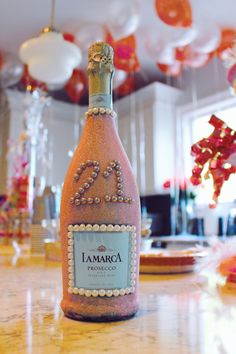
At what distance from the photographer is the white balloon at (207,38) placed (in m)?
2.62

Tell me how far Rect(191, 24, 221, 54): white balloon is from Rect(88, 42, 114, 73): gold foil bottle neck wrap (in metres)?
2.32

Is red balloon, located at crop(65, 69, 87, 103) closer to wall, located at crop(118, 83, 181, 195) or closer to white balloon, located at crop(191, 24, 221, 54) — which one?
wall, located at crop(118, 83, 181, 195)

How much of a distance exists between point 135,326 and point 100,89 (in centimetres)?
28

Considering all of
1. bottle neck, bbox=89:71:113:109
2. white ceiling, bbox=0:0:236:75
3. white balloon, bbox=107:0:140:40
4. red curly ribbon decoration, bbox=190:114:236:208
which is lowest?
red curly ribbon decoration, bbox=190:114:236:208

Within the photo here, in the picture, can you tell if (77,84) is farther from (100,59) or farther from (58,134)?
(100,59)

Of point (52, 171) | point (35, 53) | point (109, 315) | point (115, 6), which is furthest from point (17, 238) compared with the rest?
point (52, 171)

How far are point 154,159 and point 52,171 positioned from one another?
1346 millimetres

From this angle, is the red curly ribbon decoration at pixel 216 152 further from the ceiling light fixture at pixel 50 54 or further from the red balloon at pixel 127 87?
the red balloon at pixel 127 87

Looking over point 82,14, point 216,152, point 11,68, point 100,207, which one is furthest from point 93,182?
point 11,68

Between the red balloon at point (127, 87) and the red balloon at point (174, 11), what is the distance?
64.1 inches

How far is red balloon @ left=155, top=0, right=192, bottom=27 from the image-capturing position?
2232mm

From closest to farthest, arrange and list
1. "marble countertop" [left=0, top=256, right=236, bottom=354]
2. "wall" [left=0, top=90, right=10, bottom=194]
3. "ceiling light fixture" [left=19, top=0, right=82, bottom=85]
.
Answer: "marble countertop" [left=0, top=256, right=236, bottom=354], "ceiling light fixture" [left=19, top=0, right=82, bottom=85], "wall" [left=0, top=90, right=10, bottom=194]

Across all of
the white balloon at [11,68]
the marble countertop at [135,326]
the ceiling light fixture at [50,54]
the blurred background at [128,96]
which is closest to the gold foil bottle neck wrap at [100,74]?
the marble countertop at [135,326]

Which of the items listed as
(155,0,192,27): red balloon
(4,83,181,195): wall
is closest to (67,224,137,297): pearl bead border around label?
(155,0,192,27): red balloon
